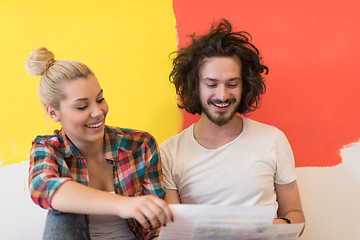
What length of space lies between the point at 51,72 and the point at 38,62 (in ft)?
0.20

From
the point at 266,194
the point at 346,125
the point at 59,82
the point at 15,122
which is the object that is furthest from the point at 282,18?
the point at 15,122

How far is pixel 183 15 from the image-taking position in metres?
1.73

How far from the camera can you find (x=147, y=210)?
3.12ft

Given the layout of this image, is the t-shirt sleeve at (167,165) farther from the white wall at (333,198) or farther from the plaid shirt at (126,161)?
the white wall at (333,198)

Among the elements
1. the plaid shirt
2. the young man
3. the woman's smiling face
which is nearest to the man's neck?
the young man

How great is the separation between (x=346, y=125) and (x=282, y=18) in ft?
1.76

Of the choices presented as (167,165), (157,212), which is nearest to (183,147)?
(167,165)

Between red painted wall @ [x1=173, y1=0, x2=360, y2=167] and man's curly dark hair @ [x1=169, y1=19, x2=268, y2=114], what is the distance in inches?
7.5

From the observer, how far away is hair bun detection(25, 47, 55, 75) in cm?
132

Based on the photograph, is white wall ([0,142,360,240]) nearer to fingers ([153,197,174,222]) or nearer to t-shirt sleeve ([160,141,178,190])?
t-shirt sleeve ([160,141,178,190])

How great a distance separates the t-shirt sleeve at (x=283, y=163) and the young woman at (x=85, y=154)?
43 cm

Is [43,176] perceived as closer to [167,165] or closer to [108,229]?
[108,229]

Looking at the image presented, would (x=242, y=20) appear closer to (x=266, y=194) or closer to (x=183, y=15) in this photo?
(x=183, y=15)

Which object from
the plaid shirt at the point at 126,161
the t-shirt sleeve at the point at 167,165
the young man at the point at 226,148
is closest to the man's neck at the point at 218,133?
the young man at the point at 226,148
